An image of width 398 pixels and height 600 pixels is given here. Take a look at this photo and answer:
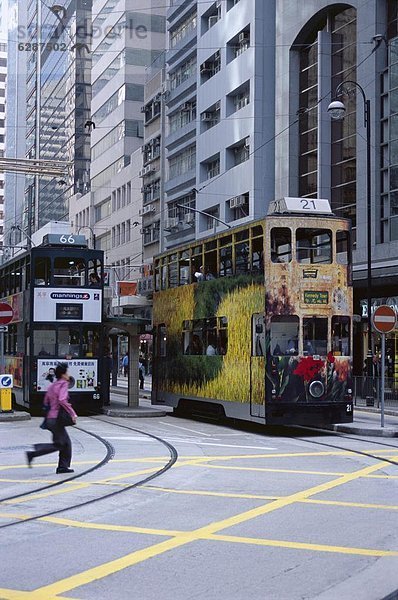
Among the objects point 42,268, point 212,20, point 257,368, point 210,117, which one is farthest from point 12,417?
point 212,20

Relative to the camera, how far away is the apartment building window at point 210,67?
187 feet

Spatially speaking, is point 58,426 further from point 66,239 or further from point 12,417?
point 66,239

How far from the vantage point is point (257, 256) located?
20.6 meters

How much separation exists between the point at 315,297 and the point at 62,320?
8909 mm

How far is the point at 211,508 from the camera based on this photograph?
10.8m

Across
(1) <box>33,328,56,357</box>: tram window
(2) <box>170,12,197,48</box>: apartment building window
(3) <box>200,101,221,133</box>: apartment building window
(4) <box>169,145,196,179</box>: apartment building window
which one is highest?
(2) <box>170,12,197,48</box>: apartment building window

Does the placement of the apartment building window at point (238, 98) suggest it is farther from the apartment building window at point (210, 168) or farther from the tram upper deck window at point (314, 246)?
the tram upper deck window at point (314, 246)

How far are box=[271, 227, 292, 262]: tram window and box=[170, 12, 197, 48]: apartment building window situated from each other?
45.2 meters

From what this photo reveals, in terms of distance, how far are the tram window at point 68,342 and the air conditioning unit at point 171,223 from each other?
36544mm

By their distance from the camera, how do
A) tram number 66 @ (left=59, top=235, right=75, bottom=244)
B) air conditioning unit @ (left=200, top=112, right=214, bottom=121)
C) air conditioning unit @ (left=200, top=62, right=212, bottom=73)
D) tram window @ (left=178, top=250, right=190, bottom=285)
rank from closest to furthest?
tram window @ (left=178, top=250, right=190, bottom=285), tram number 66 @ (left=59, top=235, right=75, bottom=244), air conditioning unit @ (left=200, top=112, right=214, bottom=121), air conditioning unit @ (left=200, top=62, right=212, bottom=73)

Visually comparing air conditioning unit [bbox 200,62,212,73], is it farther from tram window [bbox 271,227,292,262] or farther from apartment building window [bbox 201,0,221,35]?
tram window [bbox 271,227,292,262]

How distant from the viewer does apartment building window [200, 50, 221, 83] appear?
57072 millimetres

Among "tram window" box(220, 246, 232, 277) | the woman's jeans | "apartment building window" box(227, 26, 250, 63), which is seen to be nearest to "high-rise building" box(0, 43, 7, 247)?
"apartment building window" box(227, 26, 250, 63)

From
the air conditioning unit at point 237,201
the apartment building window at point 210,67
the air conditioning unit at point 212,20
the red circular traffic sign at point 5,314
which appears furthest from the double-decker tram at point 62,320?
the air conditioning unit at point 212,20
